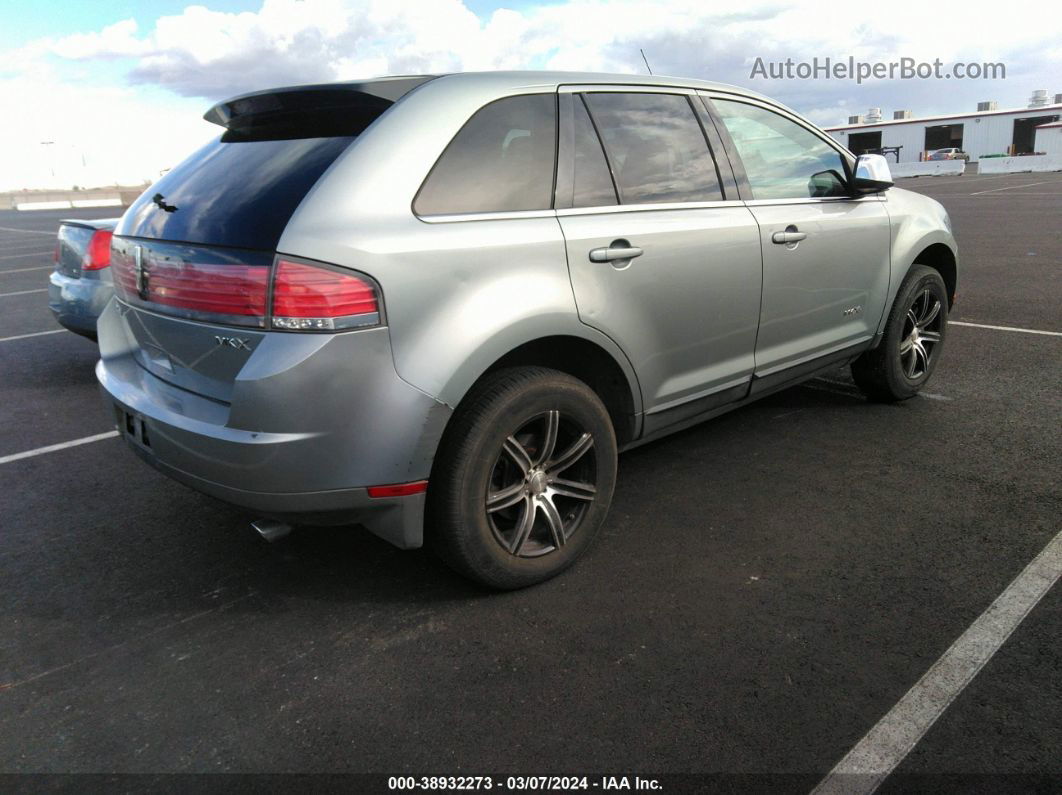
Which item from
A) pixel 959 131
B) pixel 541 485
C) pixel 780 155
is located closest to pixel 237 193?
pixel 541 485

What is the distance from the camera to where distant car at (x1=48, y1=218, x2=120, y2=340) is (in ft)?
17.9

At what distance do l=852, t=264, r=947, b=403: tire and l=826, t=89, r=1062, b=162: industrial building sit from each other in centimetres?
6366

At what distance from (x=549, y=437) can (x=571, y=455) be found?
0.47ft

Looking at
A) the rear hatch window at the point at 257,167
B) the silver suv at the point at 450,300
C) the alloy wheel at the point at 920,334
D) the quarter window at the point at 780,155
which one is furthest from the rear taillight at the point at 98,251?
the alloy wheel at the point at 920,334

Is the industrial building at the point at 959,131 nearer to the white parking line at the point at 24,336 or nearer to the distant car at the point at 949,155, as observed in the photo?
the distant car at the point at 949,155

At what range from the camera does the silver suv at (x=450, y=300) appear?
2449 millimetres

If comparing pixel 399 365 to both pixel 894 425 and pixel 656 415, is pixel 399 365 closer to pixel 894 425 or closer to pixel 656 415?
pixel 656 415

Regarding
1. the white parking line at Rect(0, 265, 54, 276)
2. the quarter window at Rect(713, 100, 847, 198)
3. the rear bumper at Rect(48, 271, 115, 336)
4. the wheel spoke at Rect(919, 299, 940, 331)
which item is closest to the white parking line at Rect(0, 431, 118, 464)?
the rear bumper at Rect(48, 271, 115, 336)

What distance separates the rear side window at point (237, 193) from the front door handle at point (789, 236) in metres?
2.01

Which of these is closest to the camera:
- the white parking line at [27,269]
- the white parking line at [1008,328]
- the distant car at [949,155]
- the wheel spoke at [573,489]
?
the wheel spoke at [573,489]

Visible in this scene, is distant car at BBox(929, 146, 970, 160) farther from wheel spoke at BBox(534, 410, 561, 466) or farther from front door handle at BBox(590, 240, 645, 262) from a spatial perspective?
wheel spoke at BBox(534, 410, 561, 466)

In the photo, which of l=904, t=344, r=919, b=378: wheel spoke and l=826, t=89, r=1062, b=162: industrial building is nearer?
l=904, t=344, r=919, b=378: wheel spoke

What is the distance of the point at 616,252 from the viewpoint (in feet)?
9.95

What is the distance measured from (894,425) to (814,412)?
462 millimetres
